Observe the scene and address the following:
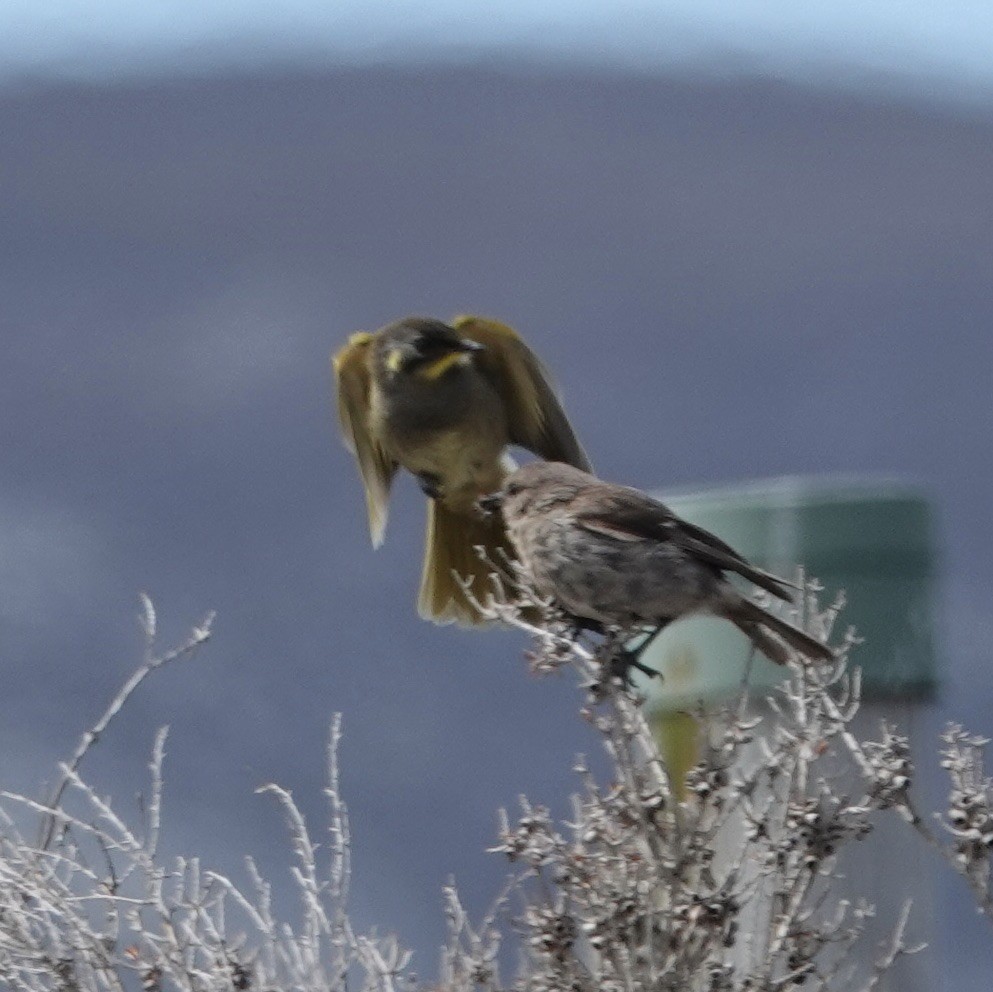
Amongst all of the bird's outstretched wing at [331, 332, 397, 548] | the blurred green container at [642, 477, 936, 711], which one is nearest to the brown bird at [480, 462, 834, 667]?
the blurred green container at [642, 477, 936, 711]

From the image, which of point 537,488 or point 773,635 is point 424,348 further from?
point 773,635

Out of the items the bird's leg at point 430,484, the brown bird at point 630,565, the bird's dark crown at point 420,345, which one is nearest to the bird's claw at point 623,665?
the brown bird at point 630,565

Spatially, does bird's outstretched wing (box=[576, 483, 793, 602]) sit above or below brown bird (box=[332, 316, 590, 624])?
below

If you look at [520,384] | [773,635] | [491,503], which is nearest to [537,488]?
[491,503]

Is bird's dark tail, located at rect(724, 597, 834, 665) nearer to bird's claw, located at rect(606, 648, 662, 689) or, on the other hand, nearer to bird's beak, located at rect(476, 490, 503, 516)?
bird's claw, located at rect(606, 648, 662, 689)

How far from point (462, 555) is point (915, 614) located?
4.11 feet

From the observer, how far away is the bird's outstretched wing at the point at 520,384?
20.3ft

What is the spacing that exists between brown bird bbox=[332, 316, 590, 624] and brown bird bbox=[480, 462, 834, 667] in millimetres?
1452

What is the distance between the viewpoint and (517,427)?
20.5ft

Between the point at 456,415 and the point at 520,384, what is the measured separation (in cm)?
25

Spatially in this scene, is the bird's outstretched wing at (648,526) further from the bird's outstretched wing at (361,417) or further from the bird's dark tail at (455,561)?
the bird's outstretched wing at (361,417)

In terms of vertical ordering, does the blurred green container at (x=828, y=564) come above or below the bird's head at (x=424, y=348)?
below

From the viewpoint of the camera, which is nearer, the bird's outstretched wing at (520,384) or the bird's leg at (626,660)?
the bird's leg at (626,660)

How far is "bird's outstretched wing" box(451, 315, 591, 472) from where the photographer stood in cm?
620
